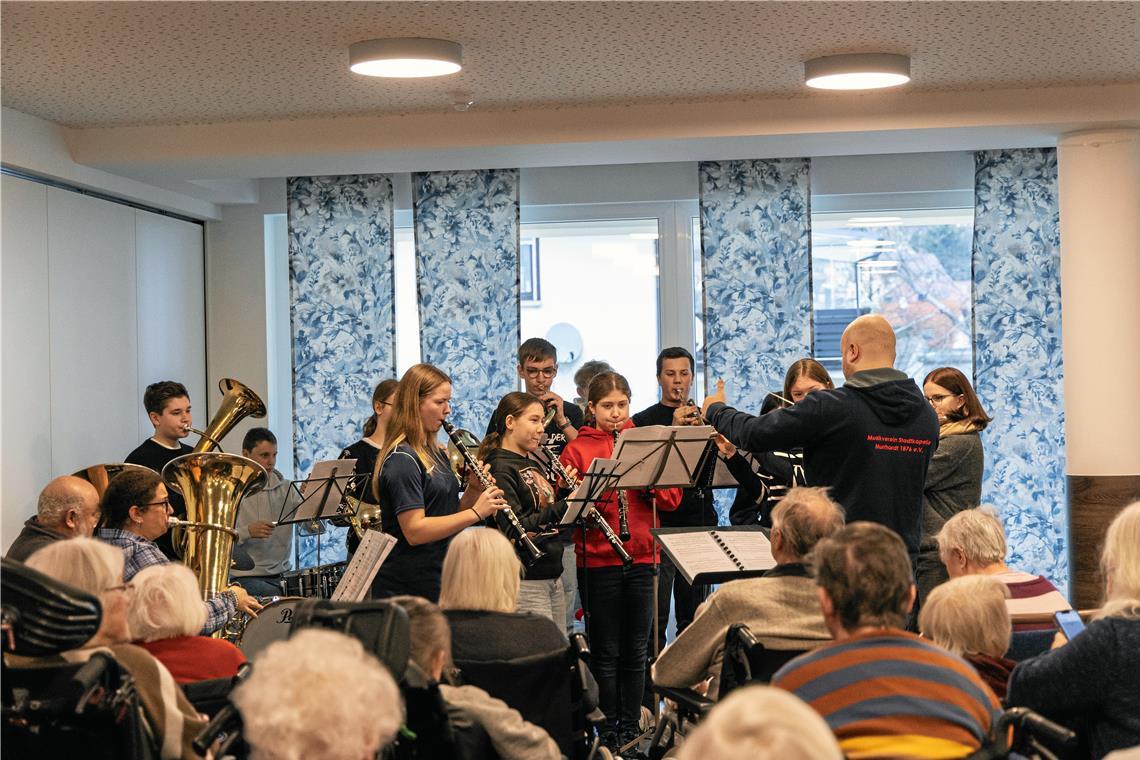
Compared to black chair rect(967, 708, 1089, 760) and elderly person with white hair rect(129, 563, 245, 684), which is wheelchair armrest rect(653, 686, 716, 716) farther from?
elderly person with white hair rect(129, 563, 245, 684)

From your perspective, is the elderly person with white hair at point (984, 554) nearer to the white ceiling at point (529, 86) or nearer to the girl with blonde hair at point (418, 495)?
the girl with blonde hair at point (418, 495)

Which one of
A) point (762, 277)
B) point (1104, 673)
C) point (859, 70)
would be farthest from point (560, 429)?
point (1104, 673)

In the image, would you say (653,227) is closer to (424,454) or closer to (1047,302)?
(1047,302)

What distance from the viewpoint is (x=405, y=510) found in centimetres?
405

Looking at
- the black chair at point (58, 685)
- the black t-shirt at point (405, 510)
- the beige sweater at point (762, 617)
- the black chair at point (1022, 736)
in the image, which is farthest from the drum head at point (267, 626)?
the black chair at point (1022, 736)

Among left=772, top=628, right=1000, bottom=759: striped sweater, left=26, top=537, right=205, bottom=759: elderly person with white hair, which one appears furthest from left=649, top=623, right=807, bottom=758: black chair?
left=26, top=537, right=205, bottom=759: elderly person with white hair

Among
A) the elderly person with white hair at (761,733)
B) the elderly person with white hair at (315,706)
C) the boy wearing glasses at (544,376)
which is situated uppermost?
the boy wearing glasses at (544,376)

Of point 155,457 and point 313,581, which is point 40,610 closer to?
point 313,581

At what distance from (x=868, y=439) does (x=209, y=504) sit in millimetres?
2199

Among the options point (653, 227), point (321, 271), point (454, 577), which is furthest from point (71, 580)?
point (653, 227)

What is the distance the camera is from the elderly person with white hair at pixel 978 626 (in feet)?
8.63

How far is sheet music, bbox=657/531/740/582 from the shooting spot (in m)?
3.57

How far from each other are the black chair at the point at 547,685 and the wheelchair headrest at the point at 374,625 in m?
0.69

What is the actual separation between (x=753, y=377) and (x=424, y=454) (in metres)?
3.12
